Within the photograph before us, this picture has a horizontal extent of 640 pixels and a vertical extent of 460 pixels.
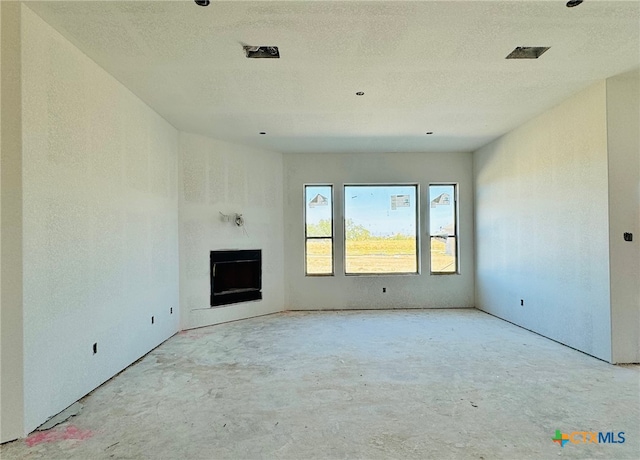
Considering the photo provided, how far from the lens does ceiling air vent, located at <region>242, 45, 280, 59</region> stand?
2.93m

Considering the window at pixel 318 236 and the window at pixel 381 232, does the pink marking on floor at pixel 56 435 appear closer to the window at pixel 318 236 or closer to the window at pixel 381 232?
the window at pixel 318 236

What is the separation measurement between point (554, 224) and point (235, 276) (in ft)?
15.8

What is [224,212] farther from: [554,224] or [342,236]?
[554,224]

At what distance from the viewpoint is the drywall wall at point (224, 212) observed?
17.4 feet

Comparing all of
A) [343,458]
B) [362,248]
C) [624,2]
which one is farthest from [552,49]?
[362,248]

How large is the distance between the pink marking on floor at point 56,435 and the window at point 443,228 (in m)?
5.84

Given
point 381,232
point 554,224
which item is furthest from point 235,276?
point 554,224

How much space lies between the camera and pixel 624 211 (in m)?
3.60

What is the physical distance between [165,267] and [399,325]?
3566mm

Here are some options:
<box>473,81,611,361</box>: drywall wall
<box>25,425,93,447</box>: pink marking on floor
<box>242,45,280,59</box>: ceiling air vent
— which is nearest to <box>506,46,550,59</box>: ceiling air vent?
<box>473,81,611,361</box>: drywall wall

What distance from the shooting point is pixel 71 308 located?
2.85 m

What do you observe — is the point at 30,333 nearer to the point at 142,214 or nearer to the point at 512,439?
the point at 142,214

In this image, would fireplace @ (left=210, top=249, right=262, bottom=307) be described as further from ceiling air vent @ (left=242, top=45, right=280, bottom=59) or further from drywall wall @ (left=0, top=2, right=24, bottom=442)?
ceiling air vent @ (left=242, top=45, right=280, bottom=59)

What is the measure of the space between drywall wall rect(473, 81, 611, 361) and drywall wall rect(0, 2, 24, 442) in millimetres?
5243
